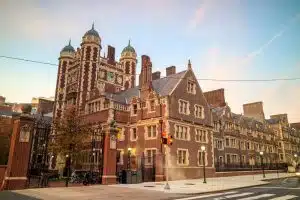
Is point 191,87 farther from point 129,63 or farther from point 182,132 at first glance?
point 129,63

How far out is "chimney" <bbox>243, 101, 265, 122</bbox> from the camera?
7135 centimetres

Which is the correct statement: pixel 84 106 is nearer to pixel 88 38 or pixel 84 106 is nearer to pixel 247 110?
pixel 88 38

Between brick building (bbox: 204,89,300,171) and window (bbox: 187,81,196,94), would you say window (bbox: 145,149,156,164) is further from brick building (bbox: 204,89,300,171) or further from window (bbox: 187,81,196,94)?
brick building (bbox: 204,89,300,171)

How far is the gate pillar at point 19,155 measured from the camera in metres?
16.4

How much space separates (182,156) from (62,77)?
32.7 meters

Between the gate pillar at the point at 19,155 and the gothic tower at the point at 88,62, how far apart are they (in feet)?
84.0

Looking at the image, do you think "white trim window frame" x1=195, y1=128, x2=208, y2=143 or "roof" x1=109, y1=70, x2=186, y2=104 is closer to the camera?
"roof" x1=109, y1=70, x2=186, y2=104

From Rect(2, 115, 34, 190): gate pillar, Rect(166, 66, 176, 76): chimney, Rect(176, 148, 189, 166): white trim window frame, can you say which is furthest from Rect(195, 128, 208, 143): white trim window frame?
Rect(2, 115, 34, 190): gate pillar

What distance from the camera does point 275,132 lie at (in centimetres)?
7212

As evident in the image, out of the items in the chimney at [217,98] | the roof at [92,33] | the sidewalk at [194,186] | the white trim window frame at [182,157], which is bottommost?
the sidewalk at [194,186]

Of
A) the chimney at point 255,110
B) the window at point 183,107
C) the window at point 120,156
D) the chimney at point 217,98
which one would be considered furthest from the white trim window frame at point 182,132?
the chimney at point 255,110

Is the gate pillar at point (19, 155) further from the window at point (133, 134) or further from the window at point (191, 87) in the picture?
the window at point (191, 87)

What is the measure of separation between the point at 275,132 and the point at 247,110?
965 cm

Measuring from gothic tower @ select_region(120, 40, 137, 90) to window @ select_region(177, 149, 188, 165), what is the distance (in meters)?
25.0
